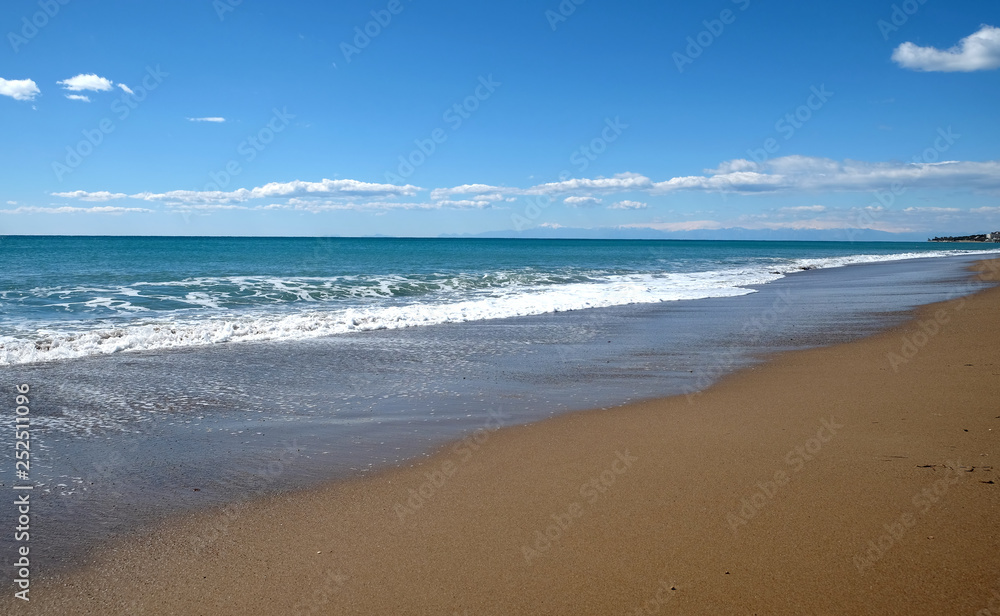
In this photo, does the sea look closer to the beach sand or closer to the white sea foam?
the white sea foam

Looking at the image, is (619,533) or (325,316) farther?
(325,316)

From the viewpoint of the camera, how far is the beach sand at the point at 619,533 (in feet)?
10.5

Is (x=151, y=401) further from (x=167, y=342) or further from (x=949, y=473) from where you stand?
(x=949, y=473)

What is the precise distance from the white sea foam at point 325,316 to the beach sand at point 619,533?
26.7ft

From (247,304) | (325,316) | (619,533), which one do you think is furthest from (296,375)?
(247,304)

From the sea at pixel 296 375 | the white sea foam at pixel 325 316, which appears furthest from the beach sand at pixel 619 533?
the white sea foam at pixel 325 316

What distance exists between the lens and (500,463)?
5164 mm

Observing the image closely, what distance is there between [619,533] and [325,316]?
12.5m

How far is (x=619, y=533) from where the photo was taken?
12.7 feet

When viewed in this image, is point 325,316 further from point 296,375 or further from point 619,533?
point 619,533

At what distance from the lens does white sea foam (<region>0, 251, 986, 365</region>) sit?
11.0 m

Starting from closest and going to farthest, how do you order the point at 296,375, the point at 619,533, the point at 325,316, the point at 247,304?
1. the point at 619,533
2. the point at 296,375
3. the point at 325,316
4. the point at 247,304

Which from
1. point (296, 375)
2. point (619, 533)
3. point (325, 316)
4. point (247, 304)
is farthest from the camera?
point (247, 304)

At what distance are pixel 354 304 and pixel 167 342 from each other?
320 inches
